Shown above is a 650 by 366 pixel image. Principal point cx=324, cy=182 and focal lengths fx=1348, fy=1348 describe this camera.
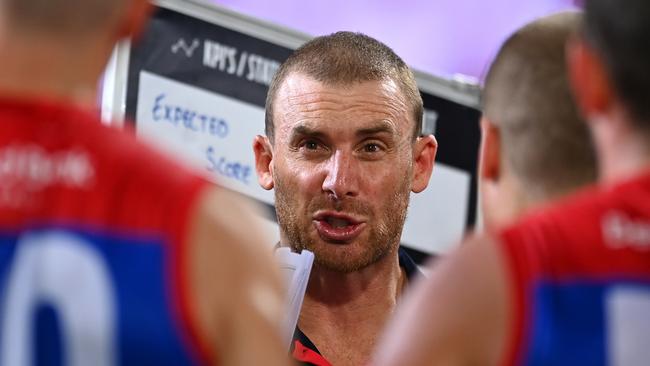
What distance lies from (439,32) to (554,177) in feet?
15.1

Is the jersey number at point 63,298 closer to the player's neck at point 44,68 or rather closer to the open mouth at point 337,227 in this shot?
the player's neck at point 44,68

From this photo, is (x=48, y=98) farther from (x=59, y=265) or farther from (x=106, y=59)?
(x=59, y=265)

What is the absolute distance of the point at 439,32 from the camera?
666 centimetres

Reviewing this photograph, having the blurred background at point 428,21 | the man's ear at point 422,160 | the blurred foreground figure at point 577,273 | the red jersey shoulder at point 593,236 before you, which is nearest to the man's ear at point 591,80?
the blurred foreground figure at point 577,273

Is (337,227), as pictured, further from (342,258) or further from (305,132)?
(305,132)

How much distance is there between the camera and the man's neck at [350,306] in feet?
13.1

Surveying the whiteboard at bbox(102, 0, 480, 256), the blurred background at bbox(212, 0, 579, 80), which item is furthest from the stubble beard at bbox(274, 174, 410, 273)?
the blurred background at bbox(212, 0, 579, 80)

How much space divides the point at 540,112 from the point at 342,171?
1768mm

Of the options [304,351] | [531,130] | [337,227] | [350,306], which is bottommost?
[304,351]

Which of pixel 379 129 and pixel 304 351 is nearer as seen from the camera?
pixel 304 351

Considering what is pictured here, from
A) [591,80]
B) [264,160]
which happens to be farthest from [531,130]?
[264,160]

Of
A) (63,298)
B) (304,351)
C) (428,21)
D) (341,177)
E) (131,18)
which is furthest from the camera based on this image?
(428,21)

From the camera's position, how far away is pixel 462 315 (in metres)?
1.78

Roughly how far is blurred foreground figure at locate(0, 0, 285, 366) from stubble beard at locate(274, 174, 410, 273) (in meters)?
2.15
